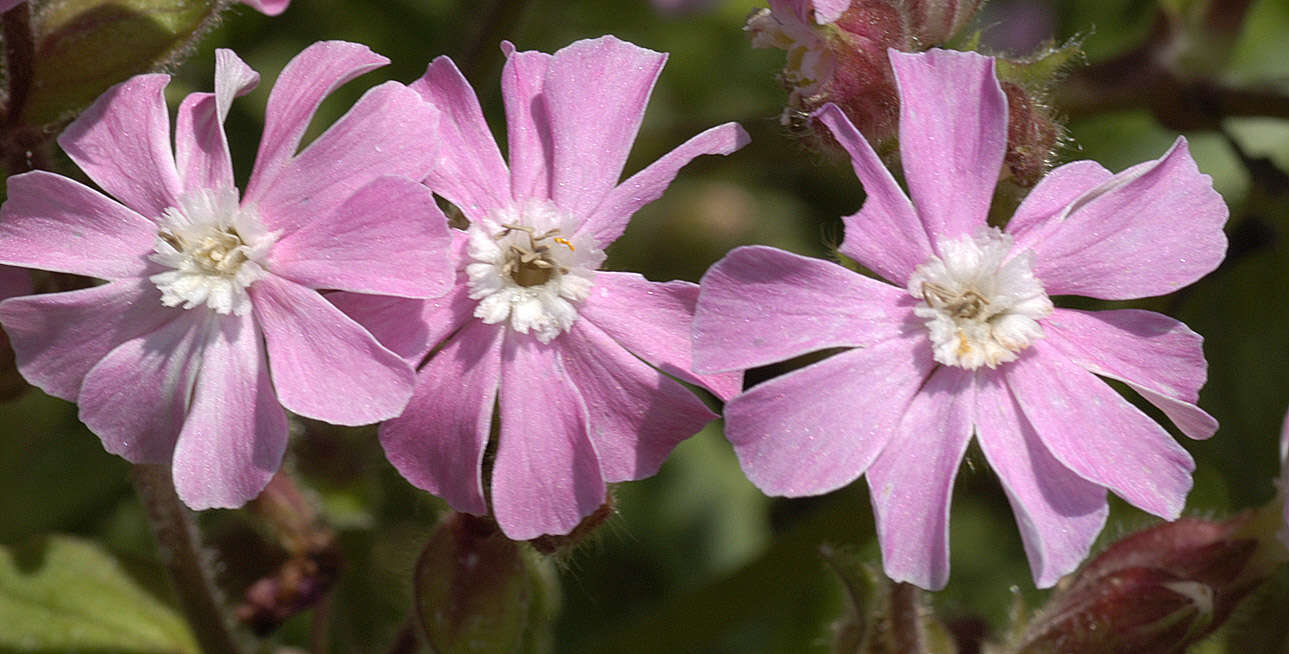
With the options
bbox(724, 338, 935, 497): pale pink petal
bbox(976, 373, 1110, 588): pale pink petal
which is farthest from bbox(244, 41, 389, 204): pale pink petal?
bbox(976, 373, 1110, 588): pale pink petal

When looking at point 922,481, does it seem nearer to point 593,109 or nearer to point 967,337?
point 967,337

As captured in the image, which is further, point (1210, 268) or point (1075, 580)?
point (1075, 580)

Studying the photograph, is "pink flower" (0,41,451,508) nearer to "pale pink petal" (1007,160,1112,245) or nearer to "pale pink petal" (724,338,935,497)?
"pale pink petal" (724,338,935,497)

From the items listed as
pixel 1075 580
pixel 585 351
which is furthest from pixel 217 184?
pixel 1075 580

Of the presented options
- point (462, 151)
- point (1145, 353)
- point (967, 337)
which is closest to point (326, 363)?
point (462, 151)

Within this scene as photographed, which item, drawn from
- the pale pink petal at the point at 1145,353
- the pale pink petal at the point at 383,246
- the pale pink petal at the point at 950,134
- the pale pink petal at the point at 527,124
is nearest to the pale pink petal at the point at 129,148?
the pale pink petal at the point at 383,246

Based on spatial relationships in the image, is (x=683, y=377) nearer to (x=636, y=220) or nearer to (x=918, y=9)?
(x=918, y=9)

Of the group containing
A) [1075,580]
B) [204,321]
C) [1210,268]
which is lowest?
[1075,580]
